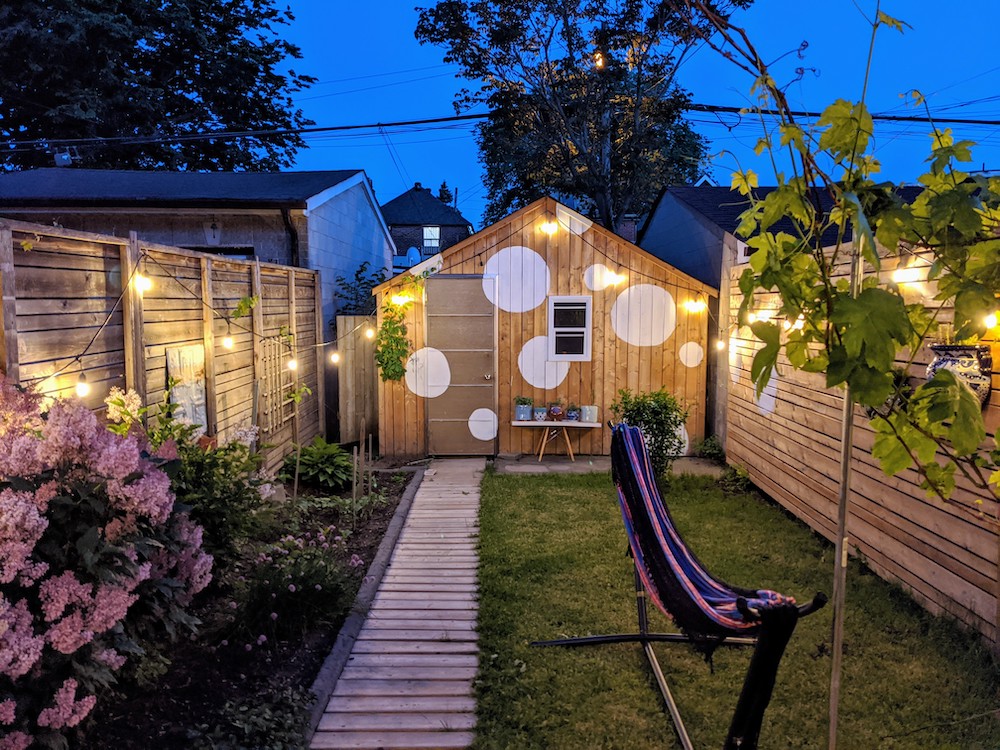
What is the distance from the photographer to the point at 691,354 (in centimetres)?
875

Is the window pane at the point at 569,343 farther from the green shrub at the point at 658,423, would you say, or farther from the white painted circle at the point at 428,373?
the green shrub at the point at 658,423

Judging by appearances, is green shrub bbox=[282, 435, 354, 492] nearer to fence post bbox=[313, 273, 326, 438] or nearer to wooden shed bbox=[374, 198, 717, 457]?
wooden shed bbox=[374, 198, 717, 457]

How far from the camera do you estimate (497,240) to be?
8.68 meters

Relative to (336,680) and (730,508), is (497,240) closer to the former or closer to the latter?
(730,508)

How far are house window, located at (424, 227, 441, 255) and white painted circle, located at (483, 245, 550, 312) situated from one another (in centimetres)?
2533

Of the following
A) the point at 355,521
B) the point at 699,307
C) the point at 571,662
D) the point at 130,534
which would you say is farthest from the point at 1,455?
the point at 699,307

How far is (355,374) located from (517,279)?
271cm

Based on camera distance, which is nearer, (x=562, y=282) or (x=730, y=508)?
(x=730, y=508)

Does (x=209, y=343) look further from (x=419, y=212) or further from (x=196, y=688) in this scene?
(x=419, y=212)

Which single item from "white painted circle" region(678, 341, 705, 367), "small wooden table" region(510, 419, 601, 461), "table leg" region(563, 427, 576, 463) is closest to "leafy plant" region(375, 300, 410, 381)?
"small wooden table" region(510, 419, 601, 461)

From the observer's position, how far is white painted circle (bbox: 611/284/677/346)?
28.5ft

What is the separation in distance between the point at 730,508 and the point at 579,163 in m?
11.8

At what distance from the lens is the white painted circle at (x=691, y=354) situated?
8.74 metres

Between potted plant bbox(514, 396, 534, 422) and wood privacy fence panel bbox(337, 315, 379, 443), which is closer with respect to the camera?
potted plant bbox(514, 396, 534, 422)
